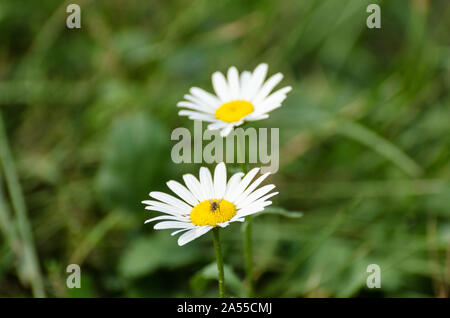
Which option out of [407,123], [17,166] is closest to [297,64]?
[407,123]

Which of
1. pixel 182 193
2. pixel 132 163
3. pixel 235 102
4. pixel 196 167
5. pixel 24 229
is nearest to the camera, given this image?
pixel 182 193

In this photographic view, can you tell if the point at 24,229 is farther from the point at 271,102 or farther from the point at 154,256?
the point at 271,102

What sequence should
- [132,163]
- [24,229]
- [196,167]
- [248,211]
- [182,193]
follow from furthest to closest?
[196,167], [132,163], [24,229], [182,193], [248,211]

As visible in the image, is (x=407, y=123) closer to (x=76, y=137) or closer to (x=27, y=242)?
(x=76, y=137)

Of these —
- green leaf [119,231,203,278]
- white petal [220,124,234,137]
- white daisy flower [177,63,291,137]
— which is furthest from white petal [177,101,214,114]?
green leaf [119,231,203,278]

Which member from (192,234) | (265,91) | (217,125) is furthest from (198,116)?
(192,234)

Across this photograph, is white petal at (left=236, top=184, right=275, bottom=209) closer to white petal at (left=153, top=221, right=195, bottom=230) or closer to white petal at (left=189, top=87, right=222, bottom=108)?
white petal at (left=153, top=221, right=195, bottom=230)
